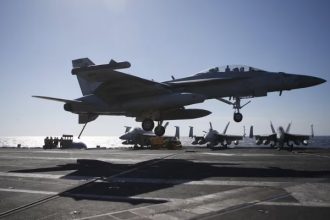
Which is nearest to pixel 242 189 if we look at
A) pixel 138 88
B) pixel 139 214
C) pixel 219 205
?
pixel 219 205

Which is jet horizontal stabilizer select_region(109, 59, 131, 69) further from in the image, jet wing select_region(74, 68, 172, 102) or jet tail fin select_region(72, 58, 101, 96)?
jet tail fin select_region(72, 58, 101, 96)

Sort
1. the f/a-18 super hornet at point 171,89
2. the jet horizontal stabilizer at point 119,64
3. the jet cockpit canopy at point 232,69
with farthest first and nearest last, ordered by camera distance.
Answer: the jet cockpit canopy at point 232,69, the f/a-18 super hornet at point 171,89, the jet horizontal stabilizer at point 119,64

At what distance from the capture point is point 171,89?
916 inches

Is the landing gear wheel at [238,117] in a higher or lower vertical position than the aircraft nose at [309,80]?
lower

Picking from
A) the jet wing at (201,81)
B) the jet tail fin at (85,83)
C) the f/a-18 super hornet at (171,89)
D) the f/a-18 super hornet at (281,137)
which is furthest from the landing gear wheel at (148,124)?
the f/a-18 super hornet at (281,137)

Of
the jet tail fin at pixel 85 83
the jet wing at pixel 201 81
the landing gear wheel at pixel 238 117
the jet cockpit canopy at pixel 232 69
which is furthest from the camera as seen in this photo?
the jet tail fin at pixel 85 83

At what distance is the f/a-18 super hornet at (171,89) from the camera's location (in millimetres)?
21516

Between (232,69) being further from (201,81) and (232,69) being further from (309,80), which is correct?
(309,80)

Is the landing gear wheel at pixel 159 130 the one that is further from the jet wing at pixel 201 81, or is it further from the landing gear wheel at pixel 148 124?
the jet wing at pixel 201 81

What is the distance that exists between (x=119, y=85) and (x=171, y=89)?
12.9 ft

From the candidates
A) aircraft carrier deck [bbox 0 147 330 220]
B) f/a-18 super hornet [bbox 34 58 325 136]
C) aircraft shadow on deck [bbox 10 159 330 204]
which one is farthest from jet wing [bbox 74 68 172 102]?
aircraft carrier deck [bbox 0 147 330 220]

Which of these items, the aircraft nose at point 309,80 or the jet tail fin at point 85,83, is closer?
the aircraft nose at point 309,80

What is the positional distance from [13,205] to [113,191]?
285cm

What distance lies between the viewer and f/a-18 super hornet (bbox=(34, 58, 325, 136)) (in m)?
21.5
